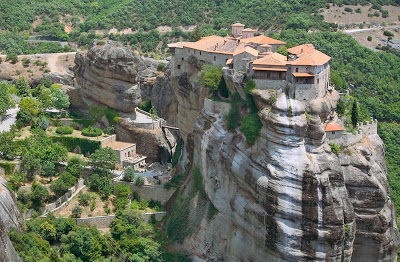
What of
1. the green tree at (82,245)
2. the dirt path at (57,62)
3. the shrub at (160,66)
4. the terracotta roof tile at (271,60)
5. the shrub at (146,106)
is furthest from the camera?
the dirt path at (57,62)

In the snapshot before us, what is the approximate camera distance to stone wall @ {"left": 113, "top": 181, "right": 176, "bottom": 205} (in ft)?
194

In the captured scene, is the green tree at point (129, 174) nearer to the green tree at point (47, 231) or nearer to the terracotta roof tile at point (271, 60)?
the green tree at point (47, 231)

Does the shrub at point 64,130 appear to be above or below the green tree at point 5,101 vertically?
below

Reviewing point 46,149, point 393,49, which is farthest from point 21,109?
point 393,49

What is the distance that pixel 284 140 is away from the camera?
4653cm

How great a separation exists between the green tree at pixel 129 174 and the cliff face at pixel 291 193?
23.8 feet

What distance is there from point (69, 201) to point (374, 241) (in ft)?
85.2

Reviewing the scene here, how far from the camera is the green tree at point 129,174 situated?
59.6 m

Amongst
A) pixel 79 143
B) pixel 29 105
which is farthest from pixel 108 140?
pixel 29 105

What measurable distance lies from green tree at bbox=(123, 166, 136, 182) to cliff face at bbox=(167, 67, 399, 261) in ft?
23.8

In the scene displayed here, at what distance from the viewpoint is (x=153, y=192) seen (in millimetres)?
59438

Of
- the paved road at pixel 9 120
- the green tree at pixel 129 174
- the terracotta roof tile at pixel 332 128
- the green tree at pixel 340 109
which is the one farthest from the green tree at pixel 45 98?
the terracotta roof tile at pixel 332 128

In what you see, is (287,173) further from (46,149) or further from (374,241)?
(46,149)

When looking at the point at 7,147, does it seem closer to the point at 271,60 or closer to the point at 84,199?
the point at 84,199
